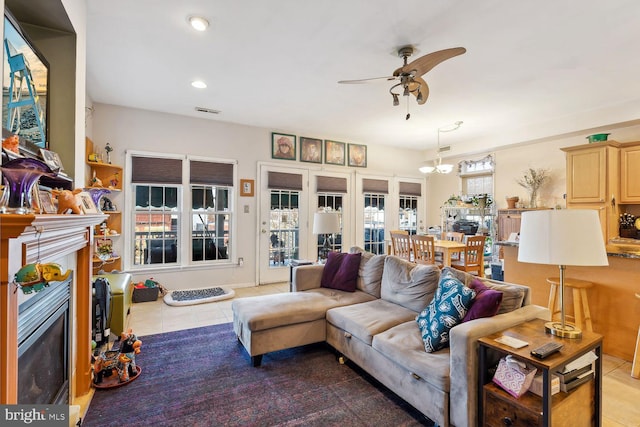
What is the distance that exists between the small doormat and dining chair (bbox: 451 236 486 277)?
134 inches

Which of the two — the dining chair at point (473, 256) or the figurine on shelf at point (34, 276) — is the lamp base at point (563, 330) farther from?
the dining chair at point (473, 256)

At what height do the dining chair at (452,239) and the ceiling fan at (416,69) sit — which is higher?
the ceiling fan at (416,69)

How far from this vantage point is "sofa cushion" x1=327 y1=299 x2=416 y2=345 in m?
2.37

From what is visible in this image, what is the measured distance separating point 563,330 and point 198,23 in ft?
10.9

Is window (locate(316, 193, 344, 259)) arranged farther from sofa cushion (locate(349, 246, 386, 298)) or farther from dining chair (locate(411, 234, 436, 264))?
sofa cushion (locate(349, 246, 386, 298))

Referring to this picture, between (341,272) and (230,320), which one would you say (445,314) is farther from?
(230,320)

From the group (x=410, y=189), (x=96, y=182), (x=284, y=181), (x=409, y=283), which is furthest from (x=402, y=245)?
(x=96, y=182)

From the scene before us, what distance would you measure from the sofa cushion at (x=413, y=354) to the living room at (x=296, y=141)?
246 centimetres

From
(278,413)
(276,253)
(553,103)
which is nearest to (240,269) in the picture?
(276,253)

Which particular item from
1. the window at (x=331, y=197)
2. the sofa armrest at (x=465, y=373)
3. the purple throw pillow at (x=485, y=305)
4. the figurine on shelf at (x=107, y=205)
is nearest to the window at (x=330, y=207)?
the window at (x=331, y=197)

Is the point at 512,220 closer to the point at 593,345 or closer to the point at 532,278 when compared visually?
the point at 532,278

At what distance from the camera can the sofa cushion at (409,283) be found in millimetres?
2592

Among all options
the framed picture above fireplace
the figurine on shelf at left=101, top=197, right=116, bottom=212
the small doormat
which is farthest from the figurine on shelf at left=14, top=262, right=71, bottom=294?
the figurine on shelf at left=101, top=197, right=116, bottom=212

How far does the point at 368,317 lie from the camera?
2529mm
